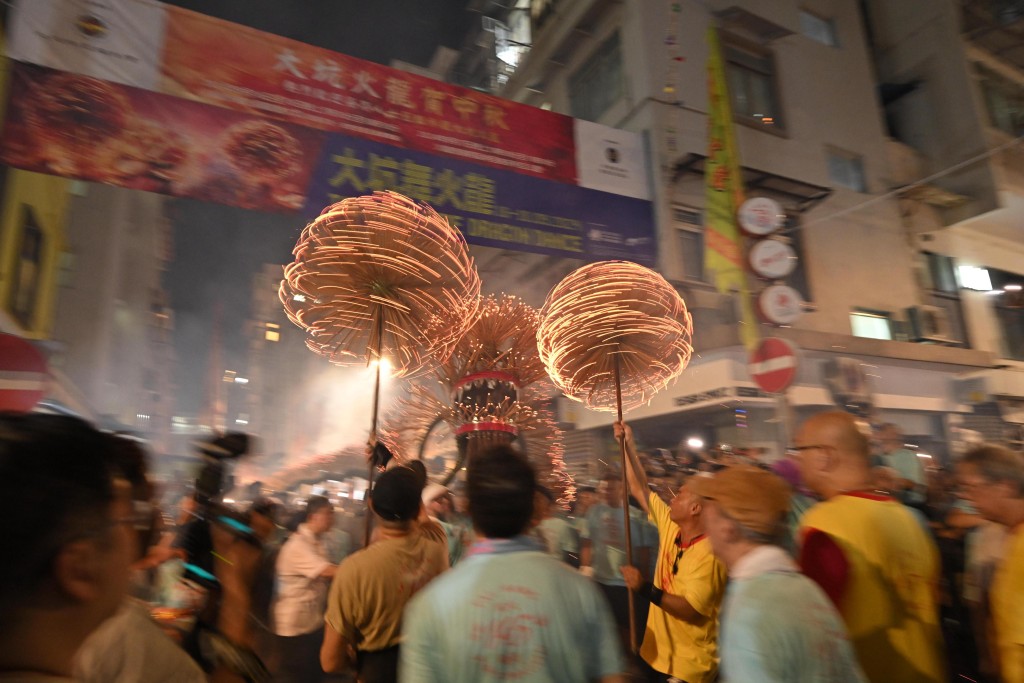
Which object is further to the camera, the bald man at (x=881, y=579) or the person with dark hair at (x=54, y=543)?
the bald man at (x=881, y=579)

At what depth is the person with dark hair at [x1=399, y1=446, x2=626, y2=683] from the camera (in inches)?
54.9

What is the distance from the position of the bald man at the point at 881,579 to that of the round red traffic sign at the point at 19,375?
12.9 feet

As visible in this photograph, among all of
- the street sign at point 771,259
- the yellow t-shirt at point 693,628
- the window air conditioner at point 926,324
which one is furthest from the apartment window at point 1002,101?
the yellow t-shirt at point 693,628

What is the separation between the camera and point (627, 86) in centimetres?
988

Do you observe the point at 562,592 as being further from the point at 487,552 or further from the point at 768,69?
the point at 768,69

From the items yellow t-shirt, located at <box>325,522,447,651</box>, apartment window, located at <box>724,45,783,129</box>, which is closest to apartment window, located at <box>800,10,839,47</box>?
apartment window, located at <box>724,45,783,129</box>

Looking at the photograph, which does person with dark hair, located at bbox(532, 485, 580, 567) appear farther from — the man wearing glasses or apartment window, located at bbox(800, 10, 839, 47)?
apartment window, located at bbox(800, 10, 839, 47)

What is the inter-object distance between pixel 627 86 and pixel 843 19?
6.18 metres

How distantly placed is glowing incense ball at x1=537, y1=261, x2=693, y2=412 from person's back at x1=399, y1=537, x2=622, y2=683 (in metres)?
2.07

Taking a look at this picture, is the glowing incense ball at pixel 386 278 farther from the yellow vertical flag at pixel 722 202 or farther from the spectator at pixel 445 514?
the yellow vertical flag at pixel 722 202

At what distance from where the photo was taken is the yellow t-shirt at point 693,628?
2.40m

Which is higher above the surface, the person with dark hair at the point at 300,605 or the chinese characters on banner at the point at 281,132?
the chinese characters on banner at the point at 281,132

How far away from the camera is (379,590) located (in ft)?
7.08

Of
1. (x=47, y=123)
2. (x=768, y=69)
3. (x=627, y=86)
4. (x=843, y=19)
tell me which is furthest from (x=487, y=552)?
(x=843, y=19)
